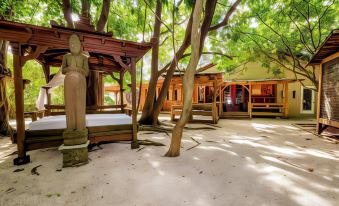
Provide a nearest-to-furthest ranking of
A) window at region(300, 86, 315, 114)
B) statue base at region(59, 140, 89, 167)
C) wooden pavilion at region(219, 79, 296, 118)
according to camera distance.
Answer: statue base at region(59, 140, 89, 167) < wooden pavilion at region(219, 79, 296, 118) < window at region(300, 86, 315, 114)

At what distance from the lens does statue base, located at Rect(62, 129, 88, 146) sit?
10.4 ft

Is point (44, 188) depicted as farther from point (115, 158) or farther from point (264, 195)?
point (264, 195)

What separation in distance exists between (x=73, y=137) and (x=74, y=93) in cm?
95

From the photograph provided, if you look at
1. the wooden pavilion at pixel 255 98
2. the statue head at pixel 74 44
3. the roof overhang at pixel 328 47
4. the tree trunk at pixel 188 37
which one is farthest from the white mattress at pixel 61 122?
the wooden pavilion at pixel 255 98

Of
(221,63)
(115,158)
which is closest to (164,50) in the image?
(221,63)

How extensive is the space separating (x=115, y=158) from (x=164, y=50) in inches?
397

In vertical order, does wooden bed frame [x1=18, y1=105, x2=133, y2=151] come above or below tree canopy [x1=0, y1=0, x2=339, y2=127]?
below

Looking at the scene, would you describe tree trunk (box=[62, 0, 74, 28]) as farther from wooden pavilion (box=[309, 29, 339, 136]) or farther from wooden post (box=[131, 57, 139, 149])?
wooden pavilion (box=[309, 29, 339, 136])

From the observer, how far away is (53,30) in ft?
11.1

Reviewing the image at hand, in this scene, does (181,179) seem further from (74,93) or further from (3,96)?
(3,96)

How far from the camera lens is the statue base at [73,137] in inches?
125

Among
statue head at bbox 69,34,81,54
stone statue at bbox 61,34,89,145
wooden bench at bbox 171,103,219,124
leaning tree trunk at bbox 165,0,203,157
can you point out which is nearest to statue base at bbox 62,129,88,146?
stone statue at bbox 61,34,89,145

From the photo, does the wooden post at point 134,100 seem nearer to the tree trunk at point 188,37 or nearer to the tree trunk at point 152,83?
the tree trunk at point 188,37

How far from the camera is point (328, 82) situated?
19.7 ft
